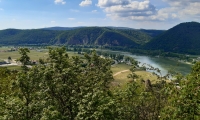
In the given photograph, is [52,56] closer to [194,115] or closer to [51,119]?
[51,119]

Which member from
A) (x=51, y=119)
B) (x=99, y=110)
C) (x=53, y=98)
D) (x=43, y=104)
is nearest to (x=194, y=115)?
(x=99, y=110)

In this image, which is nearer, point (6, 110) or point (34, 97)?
point (6, 110)

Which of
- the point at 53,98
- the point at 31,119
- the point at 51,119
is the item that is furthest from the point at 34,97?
the point at 51,119

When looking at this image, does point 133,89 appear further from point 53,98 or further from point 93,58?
point 93,58

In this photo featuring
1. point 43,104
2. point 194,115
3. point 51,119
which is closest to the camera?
point 194,115

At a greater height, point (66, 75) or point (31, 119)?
point (66, 75)

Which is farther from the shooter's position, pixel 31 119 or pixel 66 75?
pixel 66 75

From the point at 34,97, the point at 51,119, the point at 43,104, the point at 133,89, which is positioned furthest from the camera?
the point at 133,89

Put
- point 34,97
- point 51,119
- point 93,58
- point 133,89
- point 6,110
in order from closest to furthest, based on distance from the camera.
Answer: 1. point 51,119
2. point 6,110
3. point 34,97
4. point 133,89
5. point 93,58

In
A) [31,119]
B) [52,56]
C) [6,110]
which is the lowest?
[31,119]
